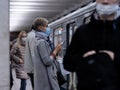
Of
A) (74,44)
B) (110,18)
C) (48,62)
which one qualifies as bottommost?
(48,62)

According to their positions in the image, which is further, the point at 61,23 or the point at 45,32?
the point at 61,23

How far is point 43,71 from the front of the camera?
505cm

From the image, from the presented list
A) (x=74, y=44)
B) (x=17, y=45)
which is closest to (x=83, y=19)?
(x=17, y=45)

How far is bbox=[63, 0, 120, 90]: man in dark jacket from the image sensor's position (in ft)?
7.22

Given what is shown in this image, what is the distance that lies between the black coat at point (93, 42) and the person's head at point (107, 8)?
0.05m

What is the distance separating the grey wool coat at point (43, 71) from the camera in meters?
4.96

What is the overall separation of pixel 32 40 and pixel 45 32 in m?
0.25

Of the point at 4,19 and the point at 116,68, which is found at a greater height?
the point at 4,19

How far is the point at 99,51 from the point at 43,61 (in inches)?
107

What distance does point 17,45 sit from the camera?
7652 millimetres

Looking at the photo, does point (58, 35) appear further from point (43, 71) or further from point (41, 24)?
point (43, 71)

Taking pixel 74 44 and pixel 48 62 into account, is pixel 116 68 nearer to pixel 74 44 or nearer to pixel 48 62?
pixel 74 44

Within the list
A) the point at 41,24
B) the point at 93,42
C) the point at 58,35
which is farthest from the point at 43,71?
the point at 58,35

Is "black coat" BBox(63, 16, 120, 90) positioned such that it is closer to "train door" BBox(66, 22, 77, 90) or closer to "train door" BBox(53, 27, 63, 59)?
"train door" BBox(66, 22, 77, 90)
